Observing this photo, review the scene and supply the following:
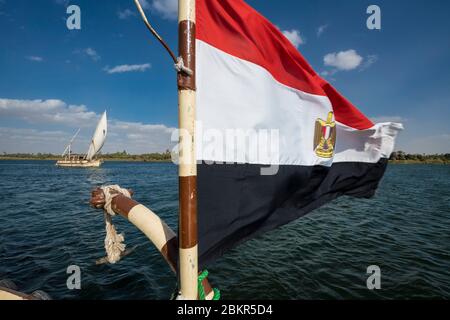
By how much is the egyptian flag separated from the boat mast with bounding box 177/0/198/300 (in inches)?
7.3

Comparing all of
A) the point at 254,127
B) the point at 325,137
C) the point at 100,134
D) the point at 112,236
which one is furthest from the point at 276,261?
the point at 100,134

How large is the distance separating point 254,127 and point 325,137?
148 cm

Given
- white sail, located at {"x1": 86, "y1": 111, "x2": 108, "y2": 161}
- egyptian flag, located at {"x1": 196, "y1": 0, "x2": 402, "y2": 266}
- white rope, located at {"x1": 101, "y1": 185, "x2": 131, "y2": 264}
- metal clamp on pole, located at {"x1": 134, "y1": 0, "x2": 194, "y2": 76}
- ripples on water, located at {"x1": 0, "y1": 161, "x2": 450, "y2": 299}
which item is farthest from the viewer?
white sail, located at {"x1": 86, "y1": 111, "x2": 108, "y2": 161}

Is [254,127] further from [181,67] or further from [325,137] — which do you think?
[325,137]

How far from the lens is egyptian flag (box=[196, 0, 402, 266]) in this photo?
1.99 meters

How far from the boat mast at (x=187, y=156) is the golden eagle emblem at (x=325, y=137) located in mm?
2111

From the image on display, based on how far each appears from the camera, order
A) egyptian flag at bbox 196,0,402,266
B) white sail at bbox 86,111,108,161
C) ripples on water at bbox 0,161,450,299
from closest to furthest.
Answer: egyptian flag at bbox 196,0,402,266
ripples on water at bbox 0,161,450,299
white sail at bbox 86,111,108,161

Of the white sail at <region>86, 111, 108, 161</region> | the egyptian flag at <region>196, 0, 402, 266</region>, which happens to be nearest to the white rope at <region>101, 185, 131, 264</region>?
the egyptian flag at <region>196, 0, 402, 266</region>

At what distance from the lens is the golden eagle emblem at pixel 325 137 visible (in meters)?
3.18

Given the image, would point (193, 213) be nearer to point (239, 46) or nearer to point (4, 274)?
point (239, 46)

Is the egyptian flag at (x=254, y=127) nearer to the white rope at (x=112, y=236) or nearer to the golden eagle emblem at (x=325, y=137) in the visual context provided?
the golden eagle emblem at (x=325, y=137)

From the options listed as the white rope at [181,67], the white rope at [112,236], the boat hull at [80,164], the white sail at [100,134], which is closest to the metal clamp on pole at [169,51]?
the white rope at [181,67]

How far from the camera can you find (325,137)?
10.7ft

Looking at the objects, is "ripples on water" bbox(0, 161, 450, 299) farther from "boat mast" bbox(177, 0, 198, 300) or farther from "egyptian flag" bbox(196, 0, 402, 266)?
"boat mast" bbox(177, 0, 198, 300)
